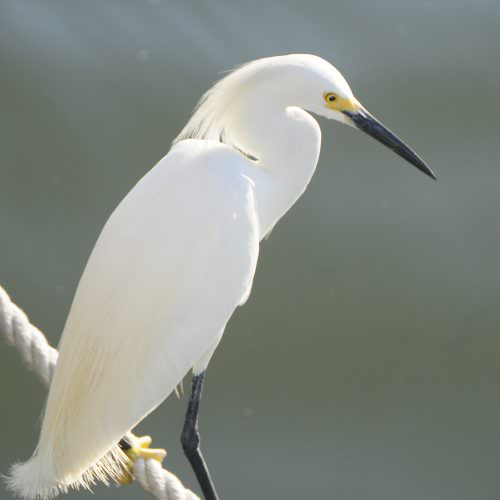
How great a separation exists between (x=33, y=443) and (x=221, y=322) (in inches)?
35.0

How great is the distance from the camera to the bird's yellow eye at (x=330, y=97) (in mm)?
1754

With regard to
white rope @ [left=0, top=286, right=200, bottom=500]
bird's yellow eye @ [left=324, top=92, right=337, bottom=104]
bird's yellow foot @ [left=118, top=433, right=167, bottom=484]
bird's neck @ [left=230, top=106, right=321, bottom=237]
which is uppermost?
bird's yellow eye @ [left=324, top=92, right=337, bottom=104]

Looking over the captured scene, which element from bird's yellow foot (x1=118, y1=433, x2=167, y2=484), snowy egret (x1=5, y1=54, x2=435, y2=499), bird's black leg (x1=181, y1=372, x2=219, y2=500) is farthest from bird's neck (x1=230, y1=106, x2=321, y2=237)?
bird's yellow foot (x1=118, y1=433, x2=167, y2=484)

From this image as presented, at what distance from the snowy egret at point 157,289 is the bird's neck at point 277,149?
0.02m

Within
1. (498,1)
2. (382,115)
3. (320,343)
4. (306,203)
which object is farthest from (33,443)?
(498,1)

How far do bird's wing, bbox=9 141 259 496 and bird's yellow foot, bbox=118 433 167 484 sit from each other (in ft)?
0.12

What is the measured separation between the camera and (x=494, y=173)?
2.80 m

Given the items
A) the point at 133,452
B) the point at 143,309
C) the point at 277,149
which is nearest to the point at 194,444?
the point at 133,452

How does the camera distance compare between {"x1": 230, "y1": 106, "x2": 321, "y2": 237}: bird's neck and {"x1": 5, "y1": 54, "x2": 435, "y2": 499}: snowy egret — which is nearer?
{"x1": 5, "y1": 54, "x2": 435, "y2": 499}: snowy egret

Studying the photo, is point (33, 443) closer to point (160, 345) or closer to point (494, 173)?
point (160, 345)

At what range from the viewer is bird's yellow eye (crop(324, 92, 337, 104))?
1.75m

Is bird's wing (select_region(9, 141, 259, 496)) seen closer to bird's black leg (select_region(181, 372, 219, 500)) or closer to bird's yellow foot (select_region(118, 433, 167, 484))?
bird's yellow foot (select_region(118, 433, 167, 484))

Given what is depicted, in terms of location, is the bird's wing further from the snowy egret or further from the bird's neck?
the bird's neck

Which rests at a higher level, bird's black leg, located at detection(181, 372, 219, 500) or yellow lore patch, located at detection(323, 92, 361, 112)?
yellow lore patch, located at detection(323, 92, 361, 112)
